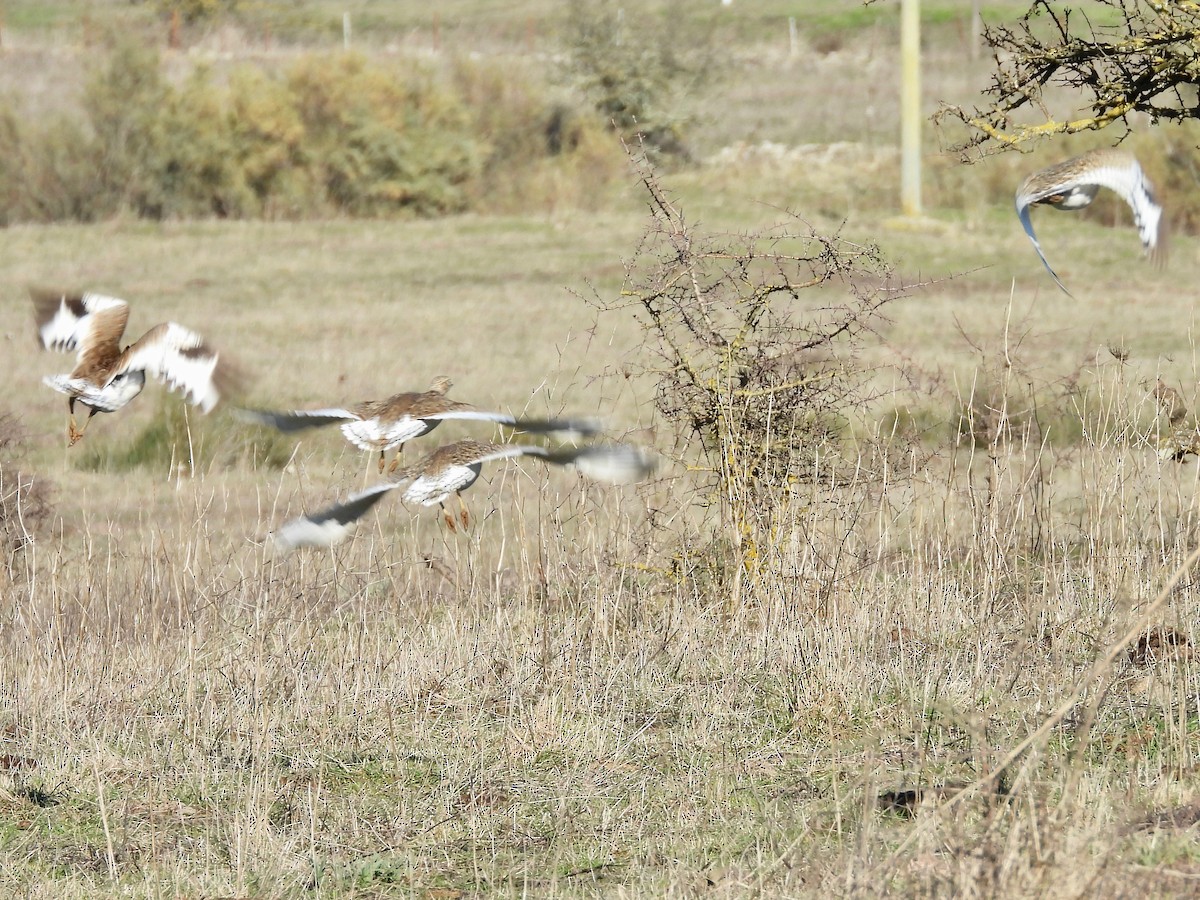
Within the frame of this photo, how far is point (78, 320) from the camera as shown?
6562 mm

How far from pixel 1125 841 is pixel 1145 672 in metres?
1.78

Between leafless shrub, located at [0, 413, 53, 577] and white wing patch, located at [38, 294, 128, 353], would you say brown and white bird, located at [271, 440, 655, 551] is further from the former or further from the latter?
leafless shrub, located at [0, 413, 53, 577]

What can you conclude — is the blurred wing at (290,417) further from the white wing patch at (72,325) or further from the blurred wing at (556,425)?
the white wing patch at (72,325)

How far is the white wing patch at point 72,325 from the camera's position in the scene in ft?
21.2

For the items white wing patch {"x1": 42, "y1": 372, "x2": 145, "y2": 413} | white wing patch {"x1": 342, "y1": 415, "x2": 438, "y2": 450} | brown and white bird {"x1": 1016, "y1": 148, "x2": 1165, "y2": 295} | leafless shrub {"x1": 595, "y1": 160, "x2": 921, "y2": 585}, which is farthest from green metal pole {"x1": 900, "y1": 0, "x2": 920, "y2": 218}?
white wing patch {"x1": 342, "y1": 415, "x2": 438, "y2": 450}

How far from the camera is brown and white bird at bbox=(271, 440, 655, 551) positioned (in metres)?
5.05

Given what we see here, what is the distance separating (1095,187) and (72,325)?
3891mm

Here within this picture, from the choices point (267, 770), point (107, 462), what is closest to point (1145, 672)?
point (267, 770)

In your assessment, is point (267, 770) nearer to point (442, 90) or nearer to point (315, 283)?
point (315, 283)

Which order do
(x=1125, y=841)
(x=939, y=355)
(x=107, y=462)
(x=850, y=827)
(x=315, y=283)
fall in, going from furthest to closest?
(x=315, y=283)
(x=939, y=355)
(x=107, y=462)
(x=850, y=827)
(x=1125, y=841)

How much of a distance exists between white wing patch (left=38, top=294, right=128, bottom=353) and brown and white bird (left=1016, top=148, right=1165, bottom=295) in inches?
136

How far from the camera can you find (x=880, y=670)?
17.8 ft

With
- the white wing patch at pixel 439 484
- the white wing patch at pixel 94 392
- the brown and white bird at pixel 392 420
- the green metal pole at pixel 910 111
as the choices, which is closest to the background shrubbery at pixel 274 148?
the green metal pole at pixel 910 111

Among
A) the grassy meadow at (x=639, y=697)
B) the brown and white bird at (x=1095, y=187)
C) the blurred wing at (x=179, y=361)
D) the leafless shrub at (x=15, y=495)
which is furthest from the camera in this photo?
the leafless shrub at (x=15, y=495)
